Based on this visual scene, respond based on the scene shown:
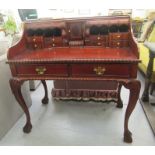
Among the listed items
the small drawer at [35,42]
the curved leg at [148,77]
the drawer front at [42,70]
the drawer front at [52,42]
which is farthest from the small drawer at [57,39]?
the curved leg at [148,77]

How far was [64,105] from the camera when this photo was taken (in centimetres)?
201

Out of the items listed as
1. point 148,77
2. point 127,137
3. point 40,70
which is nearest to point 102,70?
point 40,70

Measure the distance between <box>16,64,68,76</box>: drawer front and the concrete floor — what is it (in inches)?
23.0

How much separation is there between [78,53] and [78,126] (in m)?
0.71

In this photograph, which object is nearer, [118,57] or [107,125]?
[118,57]

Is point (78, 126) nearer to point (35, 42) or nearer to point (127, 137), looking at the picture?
point (127, 137)

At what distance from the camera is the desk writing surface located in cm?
119

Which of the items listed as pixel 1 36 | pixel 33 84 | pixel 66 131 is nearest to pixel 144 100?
pixel 66 131

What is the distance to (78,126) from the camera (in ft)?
5.42

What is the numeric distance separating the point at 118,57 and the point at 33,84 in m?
1.51

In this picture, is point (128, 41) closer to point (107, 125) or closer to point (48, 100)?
point (107, 125)

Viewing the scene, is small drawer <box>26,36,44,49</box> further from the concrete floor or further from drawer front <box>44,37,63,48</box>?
the concrete floor

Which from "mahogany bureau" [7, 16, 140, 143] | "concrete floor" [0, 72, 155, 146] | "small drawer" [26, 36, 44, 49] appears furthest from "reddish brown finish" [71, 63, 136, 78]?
"concrete floor" [0, 72, 155, 146]

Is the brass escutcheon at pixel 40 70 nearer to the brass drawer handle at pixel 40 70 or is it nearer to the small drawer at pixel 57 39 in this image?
the brass drawer handle at pixel 40 70
